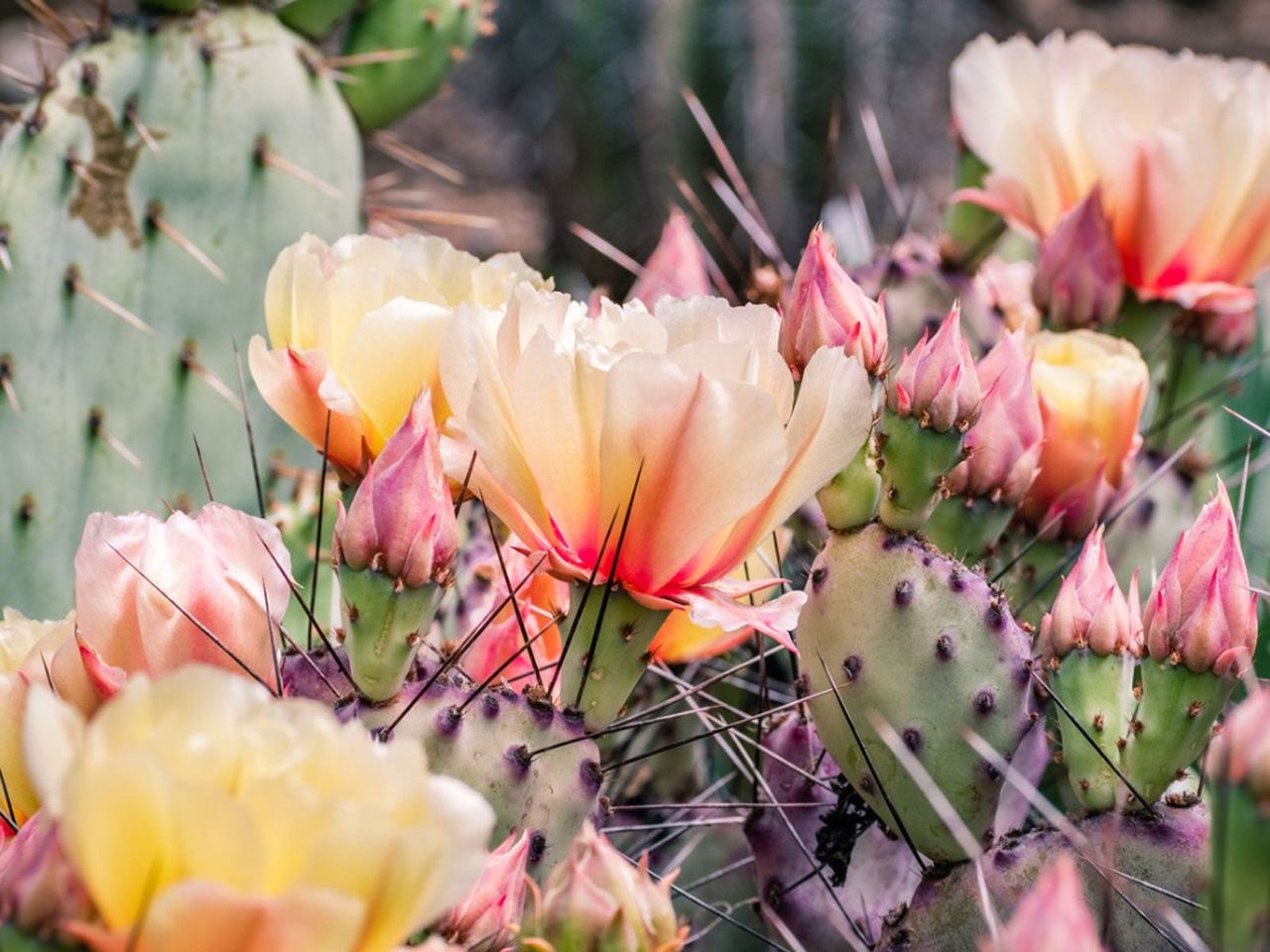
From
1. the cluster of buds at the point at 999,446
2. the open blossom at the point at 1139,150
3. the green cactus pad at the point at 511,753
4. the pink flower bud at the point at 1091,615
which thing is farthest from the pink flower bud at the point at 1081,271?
the green cactus pad at the point at 511,753

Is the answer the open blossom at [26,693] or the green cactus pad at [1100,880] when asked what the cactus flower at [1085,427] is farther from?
the open blossom at [26,693]

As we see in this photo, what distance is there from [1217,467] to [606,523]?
2.07 ft

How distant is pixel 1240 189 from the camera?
89 centimetres

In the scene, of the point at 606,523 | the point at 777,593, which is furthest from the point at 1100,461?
the point at 606,523

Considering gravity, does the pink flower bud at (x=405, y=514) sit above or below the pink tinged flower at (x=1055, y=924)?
below

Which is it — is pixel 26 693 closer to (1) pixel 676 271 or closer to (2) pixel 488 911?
(2) pixel 488 911

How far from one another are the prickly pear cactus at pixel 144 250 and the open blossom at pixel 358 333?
38 centimetres

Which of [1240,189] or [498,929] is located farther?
[1240,189]

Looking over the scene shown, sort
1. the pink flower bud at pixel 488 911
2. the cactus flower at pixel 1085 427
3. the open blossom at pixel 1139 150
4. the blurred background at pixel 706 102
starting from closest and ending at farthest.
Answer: the pink flower bud at pixel 488 911
the cactus flower at pixel 1085 427
the open blossom at pixel 1139 150
the blurred background at pixel 706 102

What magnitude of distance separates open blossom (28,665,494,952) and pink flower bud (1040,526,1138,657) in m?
0.30

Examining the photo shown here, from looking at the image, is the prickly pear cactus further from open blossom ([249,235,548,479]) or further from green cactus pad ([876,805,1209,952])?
green cactus pad ([876,805,1209,952])

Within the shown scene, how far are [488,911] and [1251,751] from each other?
0.24 m

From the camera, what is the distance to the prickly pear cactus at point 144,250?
1060mm

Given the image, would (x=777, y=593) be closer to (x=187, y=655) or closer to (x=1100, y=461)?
(x=1100, y=461)
